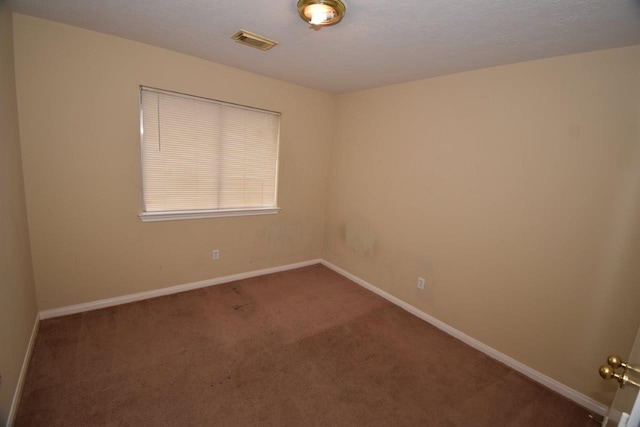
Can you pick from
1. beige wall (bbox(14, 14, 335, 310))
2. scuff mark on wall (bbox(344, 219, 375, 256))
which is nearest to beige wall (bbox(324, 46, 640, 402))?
scuff mark on wall (bbox(344, 219, 375, 256))

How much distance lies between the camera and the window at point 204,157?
2.72m

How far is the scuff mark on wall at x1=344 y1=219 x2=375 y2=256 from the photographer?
138 inches

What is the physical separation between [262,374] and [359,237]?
80.9 inches

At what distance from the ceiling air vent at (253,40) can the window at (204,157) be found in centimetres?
91

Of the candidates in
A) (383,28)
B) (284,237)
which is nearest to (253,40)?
(383,28)

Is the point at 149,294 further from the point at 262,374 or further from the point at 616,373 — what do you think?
the point at 616,373

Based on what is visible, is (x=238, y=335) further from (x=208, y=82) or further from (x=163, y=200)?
(x=208, y=82)

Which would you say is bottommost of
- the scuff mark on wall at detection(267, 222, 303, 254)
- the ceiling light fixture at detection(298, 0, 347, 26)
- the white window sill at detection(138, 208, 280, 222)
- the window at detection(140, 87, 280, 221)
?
the scuff mark on wall at detection(267, 222, 303, 254)

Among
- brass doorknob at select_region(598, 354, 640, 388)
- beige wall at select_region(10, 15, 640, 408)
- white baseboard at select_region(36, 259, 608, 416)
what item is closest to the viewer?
brass doorknob at select_region(598, 354, 640, 388)

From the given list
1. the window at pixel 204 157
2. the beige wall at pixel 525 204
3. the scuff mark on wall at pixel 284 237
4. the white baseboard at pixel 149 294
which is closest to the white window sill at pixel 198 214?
the window at pixel 204 157

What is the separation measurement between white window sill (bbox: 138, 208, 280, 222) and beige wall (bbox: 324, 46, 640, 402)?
1.51 meters

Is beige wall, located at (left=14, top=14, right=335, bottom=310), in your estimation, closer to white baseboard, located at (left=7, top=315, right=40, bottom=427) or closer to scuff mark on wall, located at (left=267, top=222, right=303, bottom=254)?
white baseboard, located at (left=7, top=315, right=40, bottom=427)

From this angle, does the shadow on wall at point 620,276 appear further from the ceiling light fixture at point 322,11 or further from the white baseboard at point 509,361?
the ceiling light fixture at point 322,11

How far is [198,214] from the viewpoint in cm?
304
